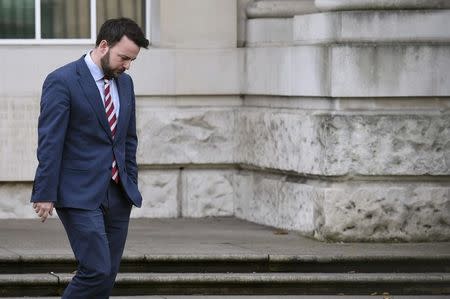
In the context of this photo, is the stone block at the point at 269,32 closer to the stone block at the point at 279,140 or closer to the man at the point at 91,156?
the stone block at the point at 279,140

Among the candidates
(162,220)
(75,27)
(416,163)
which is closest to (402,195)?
(416,163)

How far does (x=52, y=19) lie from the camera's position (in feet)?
42.8

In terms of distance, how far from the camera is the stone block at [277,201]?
11727mm

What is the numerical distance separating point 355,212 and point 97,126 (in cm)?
444

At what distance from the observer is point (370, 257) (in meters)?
10.6

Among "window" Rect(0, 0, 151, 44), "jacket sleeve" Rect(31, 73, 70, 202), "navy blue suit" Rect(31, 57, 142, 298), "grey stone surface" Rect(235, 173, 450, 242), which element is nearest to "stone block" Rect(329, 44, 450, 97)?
"grey stone surface" Rect(235, 173, 450, 242)

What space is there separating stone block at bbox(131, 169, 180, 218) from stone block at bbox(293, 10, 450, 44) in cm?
226

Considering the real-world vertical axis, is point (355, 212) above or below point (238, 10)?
below

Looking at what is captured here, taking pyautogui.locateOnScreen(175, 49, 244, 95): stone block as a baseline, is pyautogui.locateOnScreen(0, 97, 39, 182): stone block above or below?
below

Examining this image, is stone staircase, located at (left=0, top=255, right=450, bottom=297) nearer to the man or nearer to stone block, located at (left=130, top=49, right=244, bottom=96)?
the man

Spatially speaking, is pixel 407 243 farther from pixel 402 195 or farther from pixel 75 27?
pixel 75 27

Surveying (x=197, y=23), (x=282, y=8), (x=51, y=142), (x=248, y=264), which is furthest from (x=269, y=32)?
(x=51, y=142)

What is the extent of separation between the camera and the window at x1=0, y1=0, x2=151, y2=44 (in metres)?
13.0

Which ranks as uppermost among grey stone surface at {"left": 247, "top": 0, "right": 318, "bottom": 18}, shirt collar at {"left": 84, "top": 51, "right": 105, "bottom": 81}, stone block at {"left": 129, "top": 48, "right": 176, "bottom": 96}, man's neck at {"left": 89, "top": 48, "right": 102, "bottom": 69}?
grey stone surface at {"left": 247, "top": 0, "right": 318, "bottom": 18}
